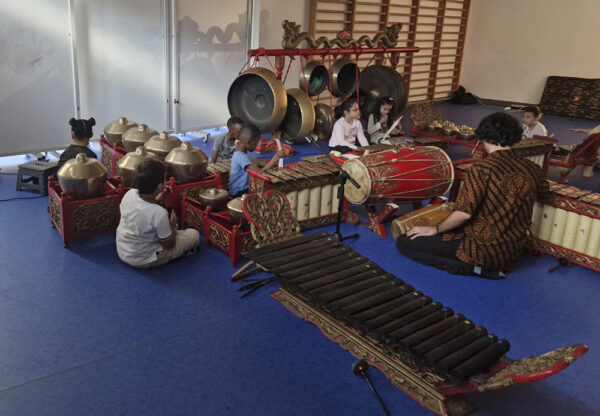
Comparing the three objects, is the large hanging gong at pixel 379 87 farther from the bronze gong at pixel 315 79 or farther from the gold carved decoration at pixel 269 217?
the gold carved decoration at pixel 269 217

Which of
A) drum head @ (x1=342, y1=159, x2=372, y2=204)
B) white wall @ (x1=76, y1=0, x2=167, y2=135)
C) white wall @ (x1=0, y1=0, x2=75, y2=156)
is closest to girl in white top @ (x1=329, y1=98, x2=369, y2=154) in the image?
drum head @ (x1=342, y1=159, x2=372, y2=204)

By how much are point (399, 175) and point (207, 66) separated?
385 cm

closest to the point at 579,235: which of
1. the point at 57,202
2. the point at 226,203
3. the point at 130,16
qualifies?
the point at 226,203

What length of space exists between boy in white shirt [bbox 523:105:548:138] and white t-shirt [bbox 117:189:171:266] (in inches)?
162

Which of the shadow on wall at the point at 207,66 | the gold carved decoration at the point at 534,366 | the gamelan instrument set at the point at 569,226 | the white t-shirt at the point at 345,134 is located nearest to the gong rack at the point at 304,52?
the white t-shirt at the point at 345,134

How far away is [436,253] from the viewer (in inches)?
143

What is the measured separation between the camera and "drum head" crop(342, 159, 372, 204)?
148 inches

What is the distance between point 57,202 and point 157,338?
149 cm

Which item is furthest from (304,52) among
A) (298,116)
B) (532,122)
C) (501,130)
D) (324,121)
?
(501,130)

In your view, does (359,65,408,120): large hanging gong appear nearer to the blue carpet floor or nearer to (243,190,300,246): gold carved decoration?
the blue carpet floor

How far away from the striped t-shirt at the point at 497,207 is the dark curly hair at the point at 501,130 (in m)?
0.08

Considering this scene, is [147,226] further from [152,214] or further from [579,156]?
[579,156]

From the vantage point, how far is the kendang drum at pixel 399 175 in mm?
3781

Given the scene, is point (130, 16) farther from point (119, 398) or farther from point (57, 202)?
point (119, 398)
